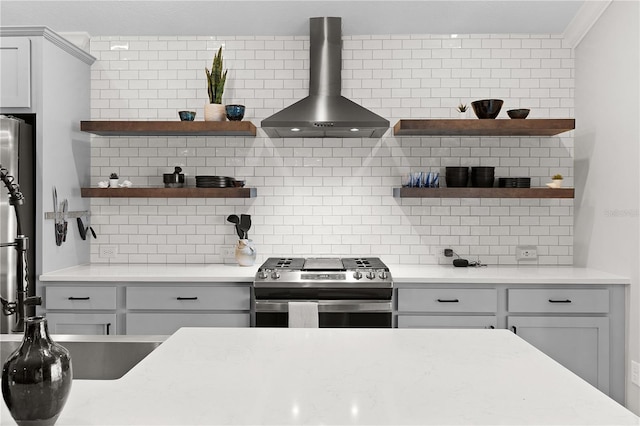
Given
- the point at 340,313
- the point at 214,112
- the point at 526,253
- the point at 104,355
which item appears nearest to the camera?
the point at 104,355

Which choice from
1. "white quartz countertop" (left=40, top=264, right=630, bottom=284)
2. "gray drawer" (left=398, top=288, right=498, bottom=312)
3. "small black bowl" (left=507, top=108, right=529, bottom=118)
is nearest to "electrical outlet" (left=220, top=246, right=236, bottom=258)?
"white quartz countertop" (left=40, top=264, right=630, bottom=284)

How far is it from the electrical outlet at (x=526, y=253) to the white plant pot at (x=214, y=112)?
2500 mm

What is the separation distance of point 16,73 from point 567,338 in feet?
13.1

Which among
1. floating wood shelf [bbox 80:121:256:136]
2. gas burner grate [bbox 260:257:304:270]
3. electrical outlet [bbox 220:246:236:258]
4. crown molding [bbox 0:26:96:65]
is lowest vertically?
gas burner grate [bbox 260:257:304:270]

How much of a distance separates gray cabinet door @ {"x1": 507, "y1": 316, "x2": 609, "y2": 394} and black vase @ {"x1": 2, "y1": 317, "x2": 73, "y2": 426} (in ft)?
10.5

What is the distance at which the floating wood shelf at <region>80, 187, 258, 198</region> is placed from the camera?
4184mm

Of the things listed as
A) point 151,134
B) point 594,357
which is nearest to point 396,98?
point 151,134

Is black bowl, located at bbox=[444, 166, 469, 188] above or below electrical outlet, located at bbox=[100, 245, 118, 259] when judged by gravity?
above

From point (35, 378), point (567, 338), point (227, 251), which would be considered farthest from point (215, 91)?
point (35, 378)

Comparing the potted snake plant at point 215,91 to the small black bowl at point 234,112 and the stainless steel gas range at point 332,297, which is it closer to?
the small black bowl at point 234,112

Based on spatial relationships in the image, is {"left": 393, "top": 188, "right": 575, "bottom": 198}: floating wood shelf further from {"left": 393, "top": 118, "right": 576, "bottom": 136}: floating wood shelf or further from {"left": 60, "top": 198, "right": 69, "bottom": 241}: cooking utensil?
{"left": 60, "top": 198, "right": 69, "bottom": 241}: cooking utensil

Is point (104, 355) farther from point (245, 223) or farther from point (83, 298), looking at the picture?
point (245, 223)

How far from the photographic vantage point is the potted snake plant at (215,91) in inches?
164

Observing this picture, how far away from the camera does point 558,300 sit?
370cm
